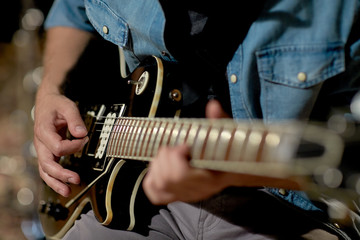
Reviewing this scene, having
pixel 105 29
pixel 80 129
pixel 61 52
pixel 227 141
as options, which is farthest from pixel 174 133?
pixel 61 52

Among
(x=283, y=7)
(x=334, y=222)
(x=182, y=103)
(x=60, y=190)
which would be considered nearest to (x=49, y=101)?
(x=60, y=190)

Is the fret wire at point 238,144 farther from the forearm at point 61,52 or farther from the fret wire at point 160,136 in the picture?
the forearm at point 61,52

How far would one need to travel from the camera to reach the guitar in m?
0.44

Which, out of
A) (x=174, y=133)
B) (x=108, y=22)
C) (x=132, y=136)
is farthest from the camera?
(x=108, y=22)

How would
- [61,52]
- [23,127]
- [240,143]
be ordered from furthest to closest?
[23,127]
[61,52]
[240,143]

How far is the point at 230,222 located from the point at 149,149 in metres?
0.27

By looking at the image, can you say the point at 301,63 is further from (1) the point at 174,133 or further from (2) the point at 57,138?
(2) the point at 57,138

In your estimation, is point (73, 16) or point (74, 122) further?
point (73, 16)

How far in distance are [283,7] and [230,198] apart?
0.42 m

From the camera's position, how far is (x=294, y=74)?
2.22 ft

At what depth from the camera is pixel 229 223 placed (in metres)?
0.77

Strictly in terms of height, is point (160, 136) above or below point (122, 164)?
above

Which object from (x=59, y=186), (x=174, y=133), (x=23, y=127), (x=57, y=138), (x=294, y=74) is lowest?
(x=23, y=127)

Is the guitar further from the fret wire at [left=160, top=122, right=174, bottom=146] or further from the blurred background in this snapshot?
the blurred background
